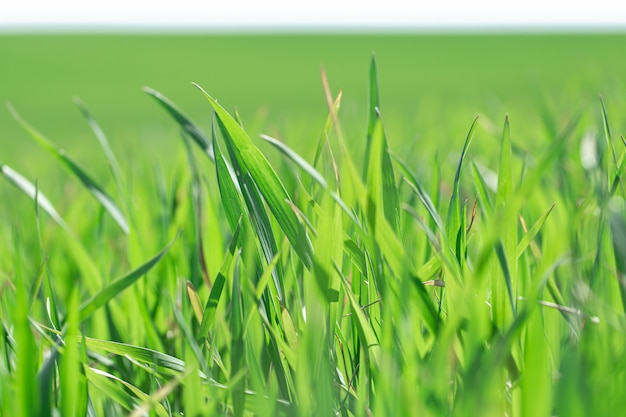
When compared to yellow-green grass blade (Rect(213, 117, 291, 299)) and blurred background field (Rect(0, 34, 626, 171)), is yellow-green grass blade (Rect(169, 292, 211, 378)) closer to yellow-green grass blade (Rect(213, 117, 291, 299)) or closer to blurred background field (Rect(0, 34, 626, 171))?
yellow-green grass blade (Rect(213, 117, 291, 299))

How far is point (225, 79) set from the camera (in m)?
13.7

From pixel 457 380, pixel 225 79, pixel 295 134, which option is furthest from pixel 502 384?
pixel 225 79

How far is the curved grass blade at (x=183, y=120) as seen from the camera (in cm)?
50

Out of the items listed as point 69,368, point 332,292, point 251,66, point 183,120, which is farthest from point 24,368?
point 251,66

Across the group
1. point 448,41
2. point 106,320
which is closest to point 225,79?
point 448,41

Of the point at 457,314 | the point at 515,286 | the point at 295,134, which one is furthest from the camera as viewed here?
the point at 295,134

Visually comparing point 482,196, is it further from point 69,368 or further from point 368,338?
point 69,368

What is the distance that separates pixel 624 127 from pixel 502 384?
2.86ft

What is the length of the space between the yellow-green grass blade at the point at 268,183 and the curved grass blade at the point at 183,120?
4.0 inches

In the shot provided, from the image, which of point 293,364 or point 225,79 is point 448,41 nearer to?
point 225,79

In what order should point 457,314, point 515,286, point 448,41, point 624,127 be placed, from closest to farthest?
1. point 457,314
2. point 515,286
3. point 624,127
4. point 448,41

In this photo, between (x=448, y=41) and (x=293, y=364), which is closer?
(x=293, y=364)

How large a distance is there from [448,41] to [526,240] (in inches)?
757

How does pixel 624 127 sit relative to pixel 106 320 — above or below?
above
